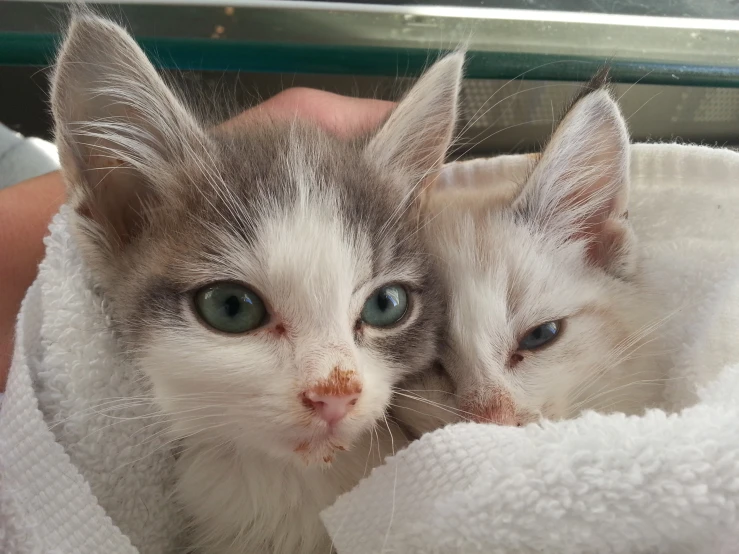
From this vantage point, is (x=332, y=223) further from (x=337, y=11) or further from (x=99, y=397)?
(x=337, y=11)

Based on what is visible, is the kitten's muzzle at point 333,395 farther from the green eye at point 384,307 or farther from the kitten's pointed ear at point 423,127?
the kitten's pointed ear at point 423,127

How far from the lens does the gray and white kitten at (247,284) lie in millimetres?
781

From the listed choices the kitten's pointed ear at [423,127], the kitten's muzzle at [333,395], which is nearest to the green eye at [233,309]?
the kitten's muzzle at [333,395]

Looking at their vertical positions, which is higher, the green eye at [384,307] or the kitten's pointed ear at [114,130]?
the kitten's pointed ear at [114,130]

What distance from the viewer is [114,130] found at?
3.11 feet

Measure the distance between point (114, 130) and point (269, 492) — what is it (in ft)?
1.87

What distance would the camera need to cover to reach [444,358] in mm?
977

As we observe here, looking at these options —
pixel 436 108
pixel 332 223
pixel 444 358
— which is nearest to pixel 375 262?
pixel 332 223

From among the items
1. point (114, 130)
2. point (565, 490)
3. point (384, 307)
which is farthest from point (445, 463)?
point (114, 130)

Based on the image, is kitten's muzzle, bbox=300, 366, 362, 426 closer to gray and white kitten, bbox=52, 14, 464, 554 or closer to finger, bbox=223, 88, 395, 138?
gray and white kitten, bbox=52, 14, 464, 554

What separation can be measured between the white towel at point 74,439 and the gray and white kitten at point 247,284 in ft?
0.14

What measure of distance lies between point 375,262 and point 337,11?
27.3 inches

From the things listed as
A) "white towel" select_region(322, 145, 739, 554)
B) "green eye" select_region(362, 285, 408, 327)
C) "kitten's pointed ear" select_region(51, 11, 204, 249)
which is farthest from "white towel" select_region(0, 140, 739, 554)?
"green eye" select_region(362, 285, 408, 327)

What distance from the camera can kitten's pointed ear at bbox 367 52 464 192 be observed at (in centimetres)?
104
